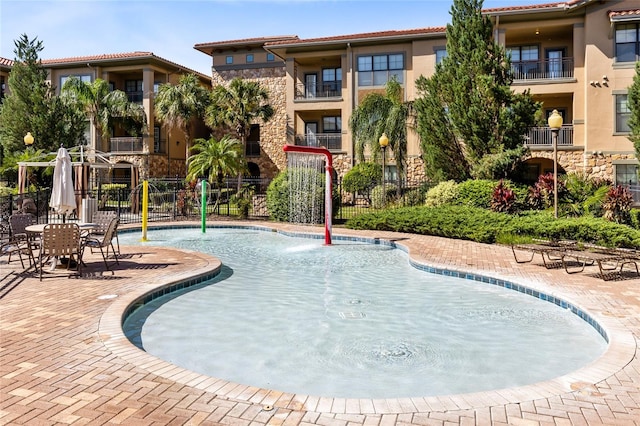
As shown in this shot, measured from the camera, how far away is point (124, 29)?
45.4ft

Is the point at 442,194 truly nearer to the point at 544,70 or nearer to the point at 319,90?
the point at 544,70

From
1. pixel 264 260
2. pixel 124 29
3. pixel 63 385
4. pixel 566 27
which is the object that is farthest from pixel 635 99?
pixel 63 385

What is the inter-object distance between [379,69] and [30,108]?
19.9 metres

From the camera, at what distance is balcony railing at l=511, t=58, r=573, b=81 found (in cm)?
2548

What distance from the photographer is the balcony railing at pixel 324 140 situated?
29891 millimetres

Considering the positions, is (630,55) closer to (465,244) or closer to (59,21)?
(465,244)

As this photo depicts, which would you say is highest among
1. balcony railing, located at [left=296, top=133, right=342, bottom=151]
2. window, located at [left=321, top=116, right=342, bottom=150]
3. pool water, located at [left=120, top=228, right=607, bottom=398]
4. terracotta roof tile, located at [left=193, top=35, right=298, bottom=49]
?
terracotta roof tile, located at [left=193, top=35, right=298, bottom=49]

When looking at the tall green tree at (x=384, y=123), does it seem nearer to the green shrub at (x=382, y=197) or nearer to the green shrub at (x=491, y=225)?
the green shrub at (x=382, y=197)

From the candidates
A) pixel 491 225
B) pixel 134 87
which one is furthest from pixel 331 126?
pixel 491 225

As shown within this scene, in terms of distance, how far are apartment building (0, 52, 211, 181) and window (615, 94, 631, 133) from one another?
2633cm

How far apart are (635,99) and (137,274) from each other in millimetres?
17849

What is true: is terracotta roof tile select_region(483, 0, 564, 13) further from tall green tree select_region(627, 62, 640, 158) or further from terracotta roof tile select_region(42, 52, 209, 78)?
terracotta roof tile select_region(42, 52, 209, 78)

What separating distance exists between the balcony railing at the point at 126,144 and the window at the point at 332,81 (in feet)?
43.1

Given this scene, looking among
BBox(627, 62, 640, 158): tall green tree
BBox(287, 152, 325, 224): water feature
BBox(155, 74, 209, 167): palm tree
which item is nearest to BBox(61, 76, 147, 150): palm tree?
BBox(155, 74, 209, 167): palm tree
